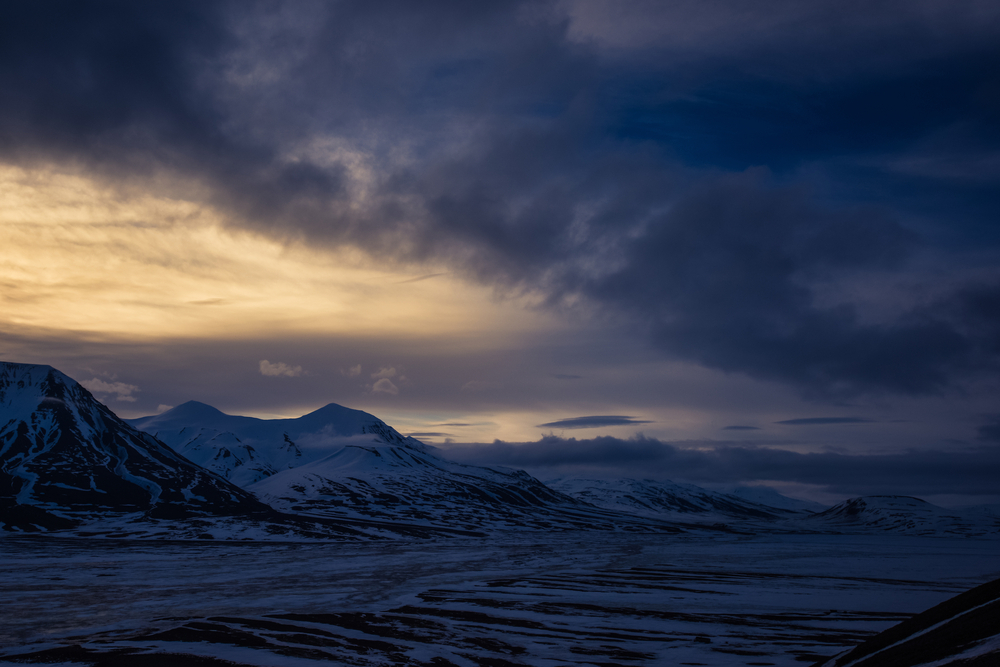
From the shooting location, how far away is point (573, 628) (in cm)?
4534

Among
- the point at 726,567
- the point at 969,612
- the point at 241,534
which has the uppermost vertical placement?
the point at 969,612

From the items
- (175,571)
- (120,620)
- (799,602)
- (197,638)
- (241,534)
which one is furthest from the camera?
(241,534)

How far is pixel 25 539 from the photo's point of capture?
162250mm

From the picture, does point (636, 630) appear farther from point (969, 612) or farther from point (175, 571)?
point (175, 571)

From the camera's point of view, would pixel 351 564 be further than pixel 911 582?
Yes

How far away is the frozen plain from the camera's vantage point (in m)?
38.4

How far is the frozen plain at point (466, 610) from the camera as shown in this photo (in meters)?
38.4

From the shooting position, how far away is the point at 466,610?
53.2 m

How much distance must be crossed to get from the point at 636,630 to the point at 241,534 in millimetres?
176545

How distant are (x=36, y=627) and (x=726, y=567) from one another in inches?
3467

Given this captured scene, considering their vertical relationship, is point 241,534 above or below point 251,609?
below

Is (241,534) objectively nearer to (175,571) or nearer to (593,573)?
(175,571)

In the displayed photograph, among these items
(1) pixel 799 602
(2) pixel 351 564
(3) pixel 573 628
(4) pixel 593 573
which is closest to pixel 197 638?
(3) pixel 573 628

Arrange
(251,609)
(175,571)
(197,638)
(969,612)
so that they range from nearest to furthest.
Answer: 1. (969,612)
2. (197,638)
3. (251,609)
4. (175,571)
